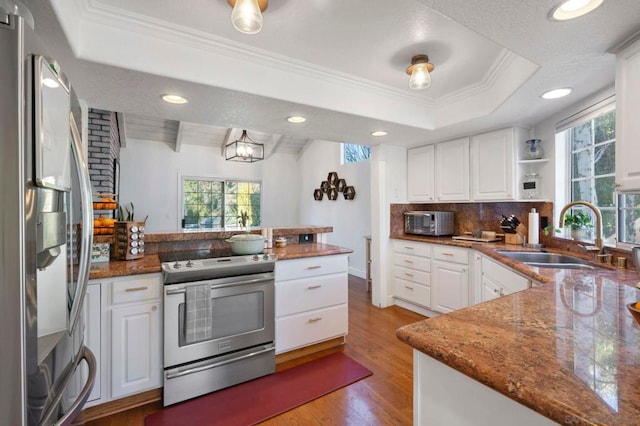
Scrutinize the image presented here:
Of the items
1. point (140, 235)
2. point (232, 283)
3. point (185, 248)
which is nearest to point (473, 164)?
point (232, 283)

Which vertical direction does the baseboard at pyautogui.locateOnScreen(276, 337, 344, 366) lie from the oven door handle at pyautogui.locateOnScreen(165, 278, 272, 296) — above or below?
below

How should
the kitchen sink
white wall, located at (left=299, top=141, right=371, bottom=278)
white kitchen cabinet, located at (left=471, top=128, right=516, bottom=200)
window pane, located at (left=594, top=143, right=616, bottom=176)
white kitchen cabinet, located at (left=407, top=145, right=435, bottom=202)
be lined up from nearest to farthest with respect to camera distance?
window pane, located at (left=594, top=143, right=616, bottom=176)
the kitchen sink
white kitchen cabinet, located at (left=471, top=128, right=516, bottom=200)
white kitchen cabinet, located at (left=407, top=145, right=435, bottom=202)
white wall, located at (left=299, top=141, right=371, bottom=278)

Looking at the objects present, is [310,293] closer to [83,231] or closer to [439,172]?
[83,231]

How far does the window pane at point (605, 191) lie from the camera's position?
2.27 m

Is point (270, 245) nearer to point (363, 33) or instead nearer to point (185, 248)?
point (185, 248)

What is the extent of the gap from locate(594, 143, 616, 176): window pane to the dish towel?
3.06 metres

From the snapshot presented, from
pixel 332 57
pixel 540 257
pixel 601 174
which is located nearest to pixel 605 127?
pixel 601 174

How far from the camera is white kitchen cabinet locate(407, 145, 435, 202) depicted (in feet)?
12.2

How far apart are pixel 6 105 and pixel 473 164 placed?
11.6 ft

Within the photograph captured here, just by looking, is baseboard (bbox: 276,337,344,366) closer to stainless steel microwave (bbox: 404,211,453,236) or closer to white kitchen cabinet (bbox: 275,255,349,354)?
white kitchen cabinet (bbox: 275,255,349,354)

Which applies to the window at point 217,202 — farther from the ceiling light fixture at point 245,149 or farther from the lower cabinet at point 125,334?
the lower cabinet at point 125,334

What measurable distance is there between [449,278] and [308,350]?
165 cm

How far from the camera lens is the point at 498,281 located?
7.85 ft

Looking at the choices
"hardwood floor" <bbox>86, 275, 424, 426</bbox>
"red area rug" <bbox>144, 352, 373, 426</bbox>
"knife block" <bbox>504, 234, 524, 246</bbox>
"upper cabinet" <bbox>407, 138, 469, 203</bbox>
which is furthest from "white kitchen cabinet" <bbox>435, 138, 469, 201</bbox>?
"red area rug" <bbox>144, 352, 373, 426</bbox>
